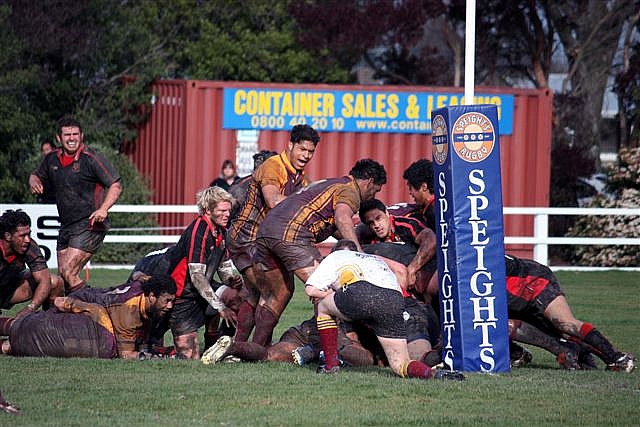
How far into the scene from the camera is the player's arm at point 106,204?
12.7 meters

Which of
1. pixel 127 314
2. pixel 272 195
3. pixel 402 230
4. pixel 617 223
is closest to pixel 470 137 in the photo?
pixel 402 230

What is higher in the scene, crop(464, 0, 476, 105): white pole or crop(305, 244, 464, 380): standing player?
crop(464, 0, 476, 105): white pole

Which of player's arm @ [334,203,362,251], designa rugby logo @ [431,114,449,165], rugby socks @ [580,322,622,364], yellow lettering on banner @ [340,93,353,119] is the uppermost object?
yellow lettering on banner @ [340,93,353,119]

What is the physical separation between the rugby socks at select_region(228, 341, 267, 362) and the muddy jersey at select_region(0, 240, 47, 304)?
2624 mm

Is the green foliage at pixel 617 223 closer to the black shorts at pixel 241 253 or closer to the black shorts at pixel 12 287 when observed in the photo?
the black shorts at pixel 241 253

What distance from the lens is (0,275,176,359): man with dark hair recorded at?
425 inches

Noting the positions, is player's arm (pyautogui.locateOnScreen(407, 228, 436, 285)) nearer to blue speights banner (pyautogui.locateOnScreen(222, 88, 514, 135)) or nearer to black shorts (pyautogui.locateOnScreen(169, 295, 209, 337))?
black shorts (pyautogui.locateOnScreen(169, 295, 209, 337))

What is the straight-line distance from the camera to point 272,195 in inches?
445

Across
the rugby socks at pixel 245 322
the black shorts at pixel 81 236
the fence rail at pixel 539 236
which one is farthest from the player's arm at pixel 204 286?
the fence rail at pixel 539 236

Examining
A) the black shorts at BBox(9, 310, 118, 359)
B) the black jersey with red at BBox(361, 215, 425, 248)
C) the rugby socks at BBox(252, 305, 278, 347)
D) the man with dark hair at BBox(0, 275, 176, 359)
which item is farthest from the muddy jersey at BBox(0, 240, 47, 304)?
the black jersey with red at BBox(361, 215, 425, 248)

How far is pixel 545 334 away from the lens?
10.8 m

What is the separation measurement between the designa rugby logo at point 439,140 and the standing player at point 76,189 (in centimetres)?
415

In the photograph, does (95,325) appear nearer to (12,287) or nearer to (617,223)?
(12,287)

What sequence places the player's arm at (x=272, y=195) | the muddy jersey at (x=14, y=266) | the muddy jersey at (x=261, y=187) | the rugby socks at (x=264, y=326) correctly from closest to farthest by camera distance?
the rugby socks at (x=264, y=326) < the player's arm at (x=272, y=195) < the muddy jersey at (x=261, y=187) < the muddy jersey at (x=14, y=266)
